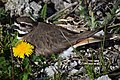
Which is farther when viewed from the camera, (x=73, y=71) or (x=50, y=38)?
(x=50, y=38)

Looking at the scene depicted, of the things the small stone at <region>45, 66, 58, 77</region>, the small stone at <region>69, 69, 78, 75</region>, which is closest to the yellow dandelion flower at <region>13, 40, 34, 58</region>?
the small stone at <region>45, 66, 58, 77</region>

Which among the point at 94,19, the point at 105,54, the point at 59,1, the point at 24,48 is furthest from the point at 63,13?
the point at 24,48

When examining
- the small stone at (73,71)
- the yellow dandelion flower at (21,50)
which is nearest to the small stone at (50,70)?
the small stone at (73,71)

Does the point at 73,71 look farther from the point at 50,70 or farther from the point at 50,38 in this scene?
the point at 50,38

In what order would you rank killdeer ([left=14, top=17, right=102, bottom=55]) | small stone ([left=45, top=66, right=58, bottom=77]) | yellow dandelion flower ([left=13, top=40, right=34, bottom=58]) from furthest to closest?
1. killdeer ([left=14, top=17, right=102, bottom=55])
2. small stone ([left=45, top=66, right=58, bottom=77])
3. yellow dandelion flower ([left=13, top=40, right=34, bottom=58])

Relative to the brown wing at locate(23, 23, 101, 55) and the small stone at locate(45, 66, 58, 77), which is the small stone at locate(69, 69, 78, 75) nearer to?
the small stone at locate(45, 66, 58, 77)


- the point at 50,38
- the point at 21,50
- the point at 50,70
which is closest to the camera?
the point at 21,50

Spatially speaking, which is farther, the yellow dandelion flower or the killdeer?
the killdeer

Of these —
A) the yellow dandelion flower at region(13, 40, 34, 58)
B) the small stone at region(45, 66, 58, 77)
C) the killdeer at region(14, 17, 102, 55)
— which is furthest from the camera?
the killdeer at region(14, 17, 102, 55)

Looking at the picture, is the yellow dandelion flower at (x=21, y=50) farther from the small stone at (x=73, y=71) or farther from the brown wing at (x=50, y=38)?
the small stone at (x=73, y=71)

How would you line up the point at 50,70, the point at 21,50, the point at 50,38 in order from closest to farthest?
1. the point at 21,50
2. the point at 50,70
3. the point at 50,38

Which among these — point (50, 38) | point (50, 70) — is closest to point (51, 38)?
point (50, 38)

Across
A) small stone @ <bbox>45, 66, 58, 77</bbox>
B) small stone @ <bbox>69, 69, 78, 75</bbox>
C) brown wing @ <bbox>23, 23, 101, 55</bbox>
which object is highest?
brown wing @ <bbox>23, 23, 101, 55</bbox>
